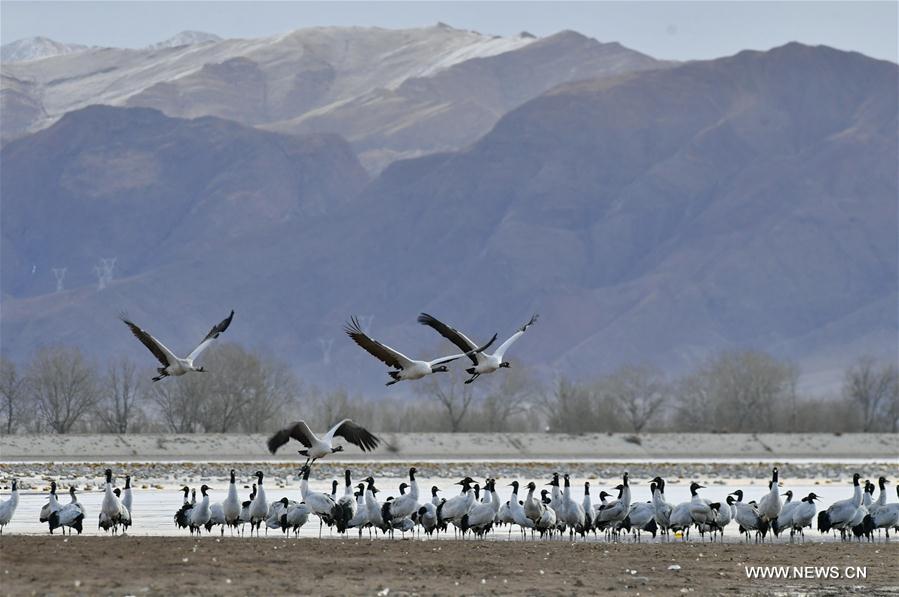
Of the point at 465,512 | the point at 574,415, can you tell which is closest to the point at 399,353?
the point at 465,512

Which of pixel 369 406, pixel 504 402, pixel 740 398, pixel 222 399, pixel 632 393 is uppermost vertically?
pixel 632 393

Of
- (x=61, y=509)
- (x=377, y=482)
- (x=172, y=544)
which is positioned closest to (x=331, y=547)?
(x=172, y=544)

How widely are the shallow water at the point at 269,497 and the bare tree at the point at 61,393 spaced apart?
46056mm

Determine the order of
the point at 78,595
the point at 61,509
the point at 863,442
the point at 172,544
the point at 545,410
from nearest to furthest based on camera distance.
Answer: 1. the point at 78,595
2. the point at 172,544
3. the point at 61,509
4. the point at 863,442
5. the point at 545,410

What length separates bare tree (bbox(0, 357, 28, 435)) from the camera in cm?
9562

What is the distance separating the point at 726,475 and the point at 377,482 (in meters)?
14.2

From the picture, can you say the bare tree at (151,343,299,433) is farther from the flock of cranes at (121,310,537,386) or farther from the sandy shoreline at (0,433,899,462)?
the flock of cranes at (121,310,537,386)

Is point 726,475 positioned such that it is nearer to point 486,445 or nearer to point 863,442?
point 486,445

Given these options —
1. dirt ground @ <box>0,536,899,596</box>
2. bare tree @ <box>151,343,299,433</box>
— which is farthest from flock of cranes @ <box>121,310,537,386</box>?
bare tree @ <box>151,343,299,433</box>

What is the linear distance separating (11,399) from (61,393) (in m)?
4.41

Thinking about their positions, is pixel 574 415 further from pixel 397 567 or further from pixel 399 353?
pixel 397 567

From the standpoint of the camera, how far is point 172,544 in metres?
25.8

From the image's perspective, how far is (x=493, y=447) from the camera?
8544cm

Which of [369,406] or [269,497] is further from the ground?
[369,406]
